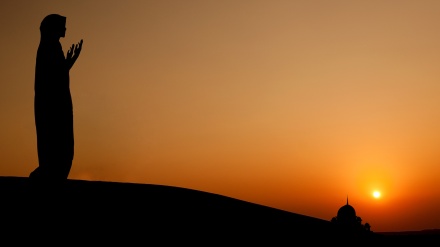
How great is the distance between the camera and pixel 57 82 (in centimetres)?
929

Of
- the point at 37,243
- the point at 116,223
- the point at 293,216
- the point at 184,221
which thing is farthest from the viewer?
the point at 293,216

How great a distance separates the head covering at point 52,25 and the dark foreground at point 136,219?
2.74 meters

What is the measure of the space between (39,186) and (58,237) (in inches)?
49.1

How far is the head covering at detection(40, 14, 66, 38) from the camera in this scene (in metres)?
9.21

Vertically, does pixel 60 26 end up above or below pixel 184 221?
above

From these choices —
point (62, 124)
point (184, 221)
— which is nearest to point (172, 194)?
point (184, 221)

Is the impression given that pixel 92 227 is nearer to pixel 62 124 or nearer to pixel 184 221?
pixel 184 221

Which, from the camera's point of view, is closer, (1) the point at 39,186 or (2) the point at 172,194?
(1) the point at 39,186

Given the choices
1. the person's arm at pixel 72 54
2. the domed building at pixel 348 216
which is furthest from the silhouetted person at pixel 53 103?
the domed building at pixel 348 216

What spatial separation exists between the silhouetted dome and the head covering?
53.6 metres

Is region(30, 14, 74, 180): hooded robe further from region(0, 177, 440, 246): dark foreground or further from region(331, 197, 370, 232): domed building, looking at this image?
region(331, 197, 370, 232): domed building

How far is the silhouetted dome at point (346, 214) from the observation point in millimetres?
58969

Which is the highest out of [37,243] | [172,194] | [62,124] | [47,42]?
[47,42]

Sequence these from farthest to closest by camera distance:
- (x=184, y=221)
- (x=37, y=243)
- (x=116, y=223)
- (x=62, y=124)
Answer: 1. (x=62, y=124)
2. (x=184, y=221)
3. (x=116, y=223)
4. (x=37, y=243)
